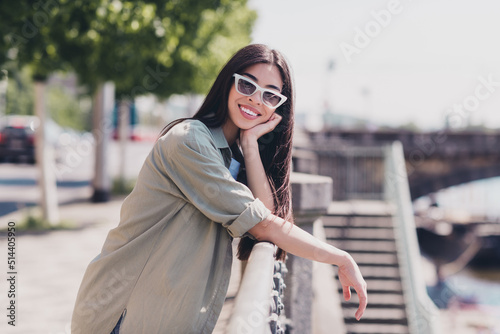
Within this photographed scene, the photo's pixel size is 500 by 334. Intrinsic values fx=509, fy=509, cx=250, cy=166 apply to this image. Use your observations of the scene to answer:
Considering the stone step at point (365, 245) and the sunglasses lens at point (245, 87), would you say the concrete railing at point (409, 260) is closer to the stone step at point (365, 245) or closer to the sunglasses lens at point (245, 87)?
the stone step at point (365, 245)

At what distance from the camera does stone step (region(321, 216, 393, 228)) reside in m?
10.3

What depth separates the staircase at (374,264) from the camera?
8641mm

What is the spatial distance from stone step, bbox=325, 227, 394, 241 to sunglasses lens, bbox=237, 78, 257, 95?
8410 millimetres

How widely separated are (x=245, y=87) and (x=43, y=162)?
734 cm

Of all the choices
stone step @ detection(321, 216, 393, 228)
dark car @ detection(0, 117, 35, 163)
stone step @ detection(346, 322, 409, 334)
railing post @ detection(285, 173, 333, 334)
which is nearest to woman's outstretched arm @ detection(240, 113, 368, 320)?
railing post @ detection(285, 173, 333, 334)

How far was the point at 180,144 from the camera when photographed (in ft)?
5.16

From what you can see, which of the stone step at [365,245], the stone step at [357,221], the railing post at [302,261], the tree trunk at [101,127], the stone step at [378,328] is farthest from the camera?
the tree trunk at [101,127]

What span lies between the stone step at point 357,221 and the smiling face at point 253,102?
27.9 ft

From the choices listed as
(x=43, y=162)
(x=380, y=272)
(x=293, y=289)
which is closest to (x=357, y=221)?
(x=380, y=272)

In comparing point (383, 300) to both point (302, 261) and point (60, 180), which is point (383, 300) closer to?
point (302, 261)

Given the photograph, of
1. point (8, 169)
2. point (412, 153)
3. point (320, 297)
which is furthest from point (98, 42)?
point (412, 153)

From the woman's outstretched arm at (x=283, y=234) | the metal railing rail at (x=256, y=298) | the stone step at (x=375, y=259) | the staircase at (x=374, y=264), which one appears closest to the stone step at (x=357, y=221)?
the staircase at (x=374, y=264)

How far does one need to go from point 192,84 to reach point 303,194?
10038mm

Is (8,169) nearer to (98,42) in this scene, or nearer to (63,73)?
(63,73)
